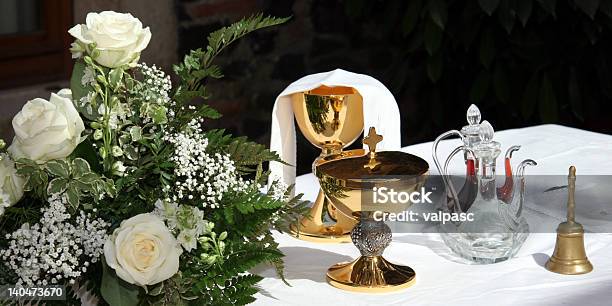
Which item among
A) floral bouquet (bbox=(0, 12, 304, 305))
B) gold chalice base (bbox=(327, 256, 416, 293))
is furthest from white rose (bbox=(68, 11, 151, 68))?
gold chalice base (bbox=(327, 256, 416, 293))

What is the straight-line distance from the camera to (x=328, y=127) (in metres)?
1.88

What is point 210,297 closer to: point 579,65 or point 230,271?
point 230,271

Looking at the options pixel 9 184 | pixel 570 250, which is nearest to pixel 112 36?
pixel 9 184

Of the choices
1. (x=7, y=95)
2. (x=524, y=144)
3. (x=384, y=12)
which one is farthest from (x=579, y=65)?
(x=7, y=95)

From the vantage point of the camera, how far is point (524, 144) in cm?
238

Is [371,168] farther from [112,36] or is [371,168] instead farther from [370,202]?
[112,36]

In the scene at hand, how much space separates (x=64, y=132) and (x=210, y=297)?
10.9 inches

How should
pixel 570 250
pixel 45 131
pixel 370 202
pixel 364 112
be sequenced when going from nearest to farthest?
pixel 45 131 < pixel 370 202 < pixel 570 250 < pixel 364 112

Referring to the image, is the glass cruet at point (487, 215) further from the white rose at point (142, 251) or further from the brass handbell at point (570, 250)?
the white rose at point (142, 251)

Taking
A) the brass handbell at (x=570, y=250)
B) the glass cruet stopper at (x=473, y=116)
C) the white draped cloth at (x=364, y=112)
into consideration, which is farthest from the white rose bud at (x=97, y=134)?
the brass handbell at (x=570, y=250)

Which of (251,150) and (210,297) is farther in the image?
(251,150)

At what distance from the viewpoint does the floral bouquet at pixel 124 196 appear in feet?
4.45

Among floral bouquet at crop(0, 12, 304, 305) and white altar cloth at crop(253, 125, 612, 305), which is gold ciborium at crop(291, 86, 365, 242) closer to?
white altar cloth at crop(253, 125, 612, 305)

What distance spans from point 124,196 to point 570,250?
0.68 metres
